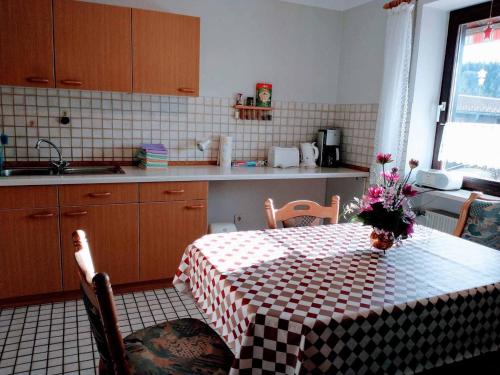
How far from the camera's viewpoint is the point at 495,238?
2.07m

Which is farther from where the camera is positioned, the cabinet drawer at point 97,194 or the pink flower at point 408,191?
the cabinet drawer at point 97,194

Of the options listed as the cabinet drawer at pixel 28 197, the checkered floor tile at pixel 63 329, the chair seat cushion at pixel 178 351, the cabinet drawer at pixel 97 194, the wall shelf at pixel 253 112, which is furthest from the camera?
→ the wall shelf at pixel 253 112

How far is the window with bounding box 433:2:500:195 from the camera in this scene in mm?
2773

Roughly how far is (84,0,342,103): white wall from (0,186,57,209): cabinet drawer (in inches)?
58.6

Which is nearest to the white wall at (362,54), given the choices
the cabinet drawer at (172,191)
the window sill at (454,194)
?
the window sill at (454,194)

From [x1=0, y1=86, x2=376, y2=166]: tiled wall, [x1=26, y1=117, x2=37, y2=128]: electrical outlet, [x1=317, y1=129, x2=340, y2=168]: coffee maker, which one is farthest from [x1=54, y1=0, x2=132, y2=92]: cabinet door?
[x1=317, y1=129, x2=340, y2=168]: coffee maker

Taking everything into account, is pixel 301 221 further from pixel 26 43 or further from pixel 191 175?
pixel 26 43

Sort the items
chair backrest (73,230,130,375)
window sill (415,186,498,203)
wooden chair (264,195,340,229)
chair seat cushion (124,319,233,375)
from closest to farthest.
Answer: chair backrest (73,230,130,375) → chair seat cushion (124,319,233,375) → wooden chair (264,195,340,229) → window sill (415,186,498,203)

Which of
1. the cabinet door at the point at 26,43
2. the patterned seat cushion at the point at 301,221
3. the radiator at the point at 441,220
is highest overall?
the cabinet door at the point at 26,43

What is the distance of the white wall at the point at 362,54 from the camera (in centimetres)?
340

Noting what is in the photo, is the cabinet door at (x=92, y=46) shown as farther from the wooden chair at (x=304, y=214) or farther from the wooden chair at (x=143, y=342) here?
the wooden chair at (x=143, y=342)

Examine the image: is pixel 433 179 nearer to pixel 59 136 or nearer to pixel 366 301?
pixel 366 301

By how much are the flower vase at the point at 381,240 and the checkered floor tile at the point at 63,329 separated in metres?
1.39

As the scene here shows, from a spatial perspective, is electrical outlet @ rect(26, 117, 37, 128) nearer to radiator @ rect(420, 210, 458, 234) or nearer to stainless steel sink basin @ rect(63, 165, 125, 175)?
stainless steel sink basin @ rect(63, 165, 125, 175)
